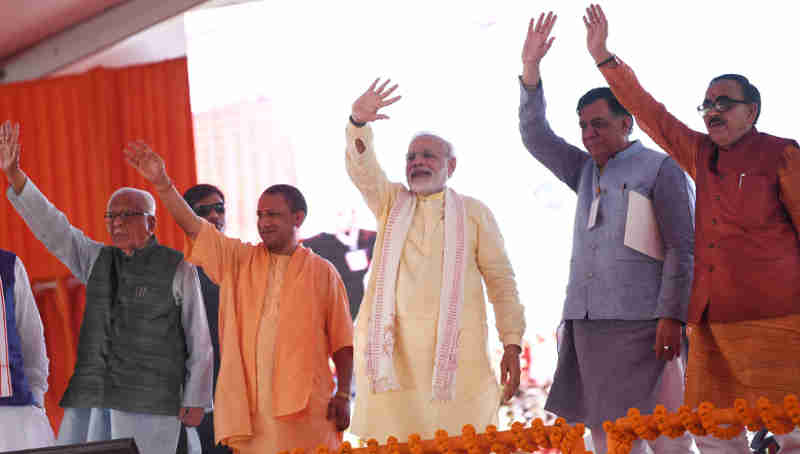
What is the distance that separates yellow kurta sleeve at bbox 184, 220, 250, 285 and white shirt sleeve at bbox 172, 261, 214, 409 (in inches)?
6.7

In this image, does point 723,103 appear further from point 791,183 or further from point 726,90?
point 791,183

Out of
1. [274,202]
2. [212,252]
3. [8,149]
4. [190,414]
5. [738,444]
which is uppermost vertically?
[8,149]

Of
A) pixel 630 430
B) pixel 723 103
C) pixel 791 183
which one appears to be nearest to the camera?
pixel 630 430

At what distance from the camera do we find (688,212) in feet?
10.5

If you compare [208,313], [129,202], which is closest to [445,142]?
[129,202]

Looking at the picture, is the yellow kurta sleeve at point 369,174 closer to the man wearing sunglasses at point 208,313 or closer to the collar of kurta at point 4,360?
the man wearing sunglasses at point 208,313

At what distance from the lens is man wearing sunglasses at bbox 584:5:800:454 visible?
282 centimetres

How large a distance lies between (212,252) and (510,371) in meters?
1.16

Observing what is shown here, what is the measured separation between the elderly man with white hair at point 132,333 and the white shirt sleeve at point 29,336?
162 millimetres

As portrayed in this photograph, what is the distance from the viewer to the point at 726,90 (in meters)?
3.02

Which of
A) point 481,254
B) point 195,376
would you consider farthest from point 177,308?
point 481,254

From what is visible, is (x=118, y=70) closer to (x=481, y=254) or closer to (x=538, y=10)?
(x=538, y=10)

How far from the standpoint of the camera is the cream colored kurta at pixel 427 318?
3.18m

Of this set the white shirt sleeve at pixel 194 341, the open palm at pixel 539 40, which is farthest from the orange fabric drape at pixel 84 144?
the open palm at pixel 539 40
